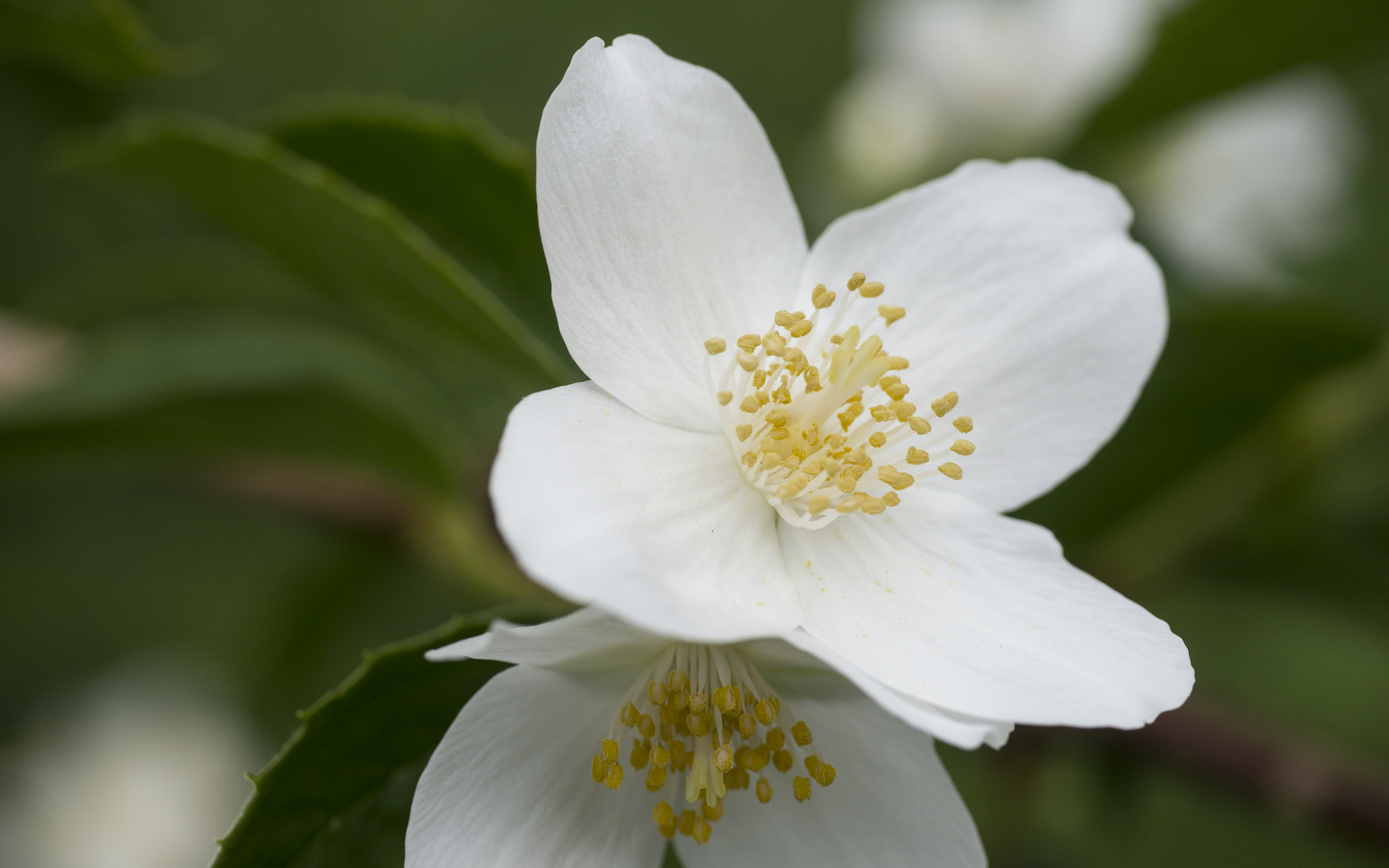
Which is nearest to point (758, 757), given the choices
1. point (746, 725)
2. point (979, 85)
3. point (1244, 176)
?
point (746, 725)

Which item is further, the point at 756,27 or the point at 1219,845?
the point at 756,27

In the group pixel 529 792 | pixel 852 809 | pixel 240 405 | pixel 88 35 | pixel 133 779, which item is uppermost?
pixel 88 35

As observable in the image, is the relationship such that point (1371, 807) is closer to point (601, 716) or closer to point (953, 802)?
point (953, 802)

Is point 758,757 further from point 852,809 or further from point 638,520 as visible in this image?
point 638,520

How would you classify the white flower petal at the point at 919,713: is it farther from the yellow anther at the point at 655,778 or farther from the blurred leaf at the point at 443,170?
the blurred leaf at the point at 443,170

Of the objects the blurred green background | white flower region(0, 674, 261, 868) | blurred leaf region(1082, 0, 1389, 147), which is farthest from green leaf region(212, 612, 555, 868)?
white flower region(0, 674, 261, 868)

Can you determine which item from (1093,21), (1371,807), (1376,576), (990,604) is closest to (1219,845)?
(1376,576)
